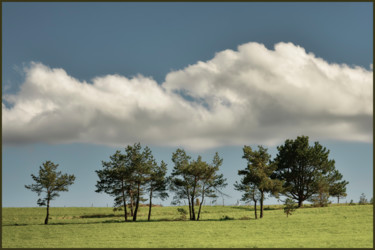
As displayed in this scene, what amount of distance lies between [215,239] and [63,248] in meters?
14.8

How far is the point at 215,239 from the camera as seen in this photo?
130 feet

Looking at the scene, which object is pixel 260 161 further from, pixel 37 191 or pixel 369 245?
pixel 37 191

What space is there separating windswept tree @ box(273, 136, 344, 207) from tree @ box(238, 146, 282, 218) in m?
25.2

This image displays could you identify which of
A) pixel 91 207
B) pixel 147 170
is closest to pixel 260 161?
pixel 147 170

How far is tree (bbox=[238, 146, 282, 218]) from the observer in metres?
64.3

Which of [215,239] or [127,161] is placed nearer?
[215,239]

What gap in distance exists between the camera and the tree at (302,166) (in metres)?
89.8

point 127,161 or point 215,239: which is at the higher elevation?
point 127,161

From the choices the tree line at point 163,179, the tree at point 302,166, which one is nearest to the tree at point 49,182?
the tree line at point 163,179

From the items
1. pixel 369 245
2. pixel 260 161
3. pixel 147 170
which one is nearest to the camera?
pixel 369 245

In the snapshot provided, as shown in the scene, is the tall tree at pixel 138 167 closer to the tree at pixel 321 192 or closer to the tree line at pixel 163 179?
the tree line at pixel 163 179

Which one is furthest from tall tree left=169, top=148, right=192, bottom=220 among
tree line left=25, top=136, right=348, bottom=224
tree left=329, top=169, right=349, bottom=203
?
tree left=329, top=169, right=349, bottom=203

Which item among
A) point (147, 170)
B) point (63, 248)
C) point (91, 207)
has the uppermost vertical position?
point (147, 170)

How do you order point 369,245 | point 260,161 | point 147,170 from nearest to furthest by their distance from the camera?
point 369,245, point 260,161, point 147,170
